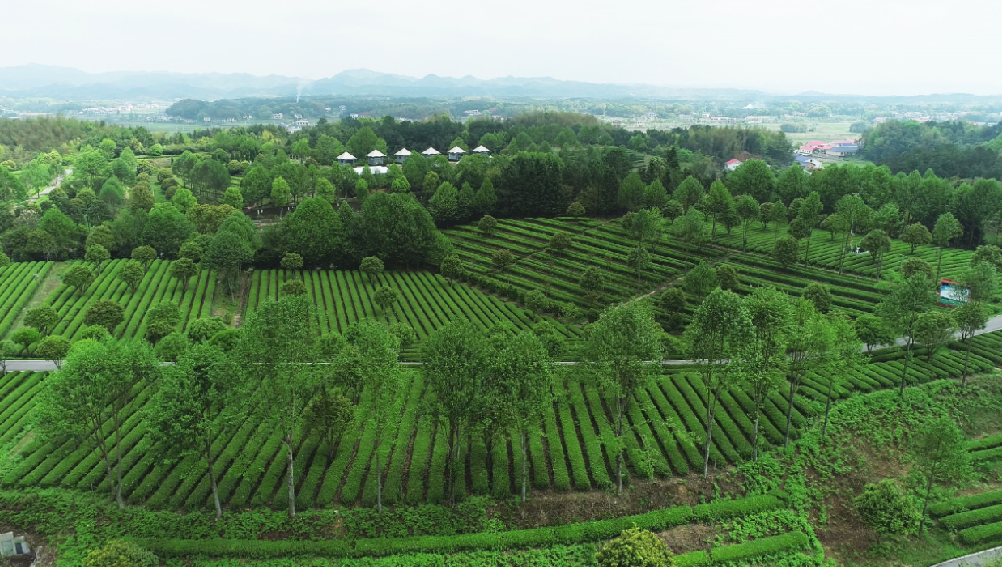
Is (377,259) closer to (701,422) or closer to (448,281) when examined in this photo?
(448,281)

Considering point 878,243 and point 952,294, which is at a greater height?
point 878,243

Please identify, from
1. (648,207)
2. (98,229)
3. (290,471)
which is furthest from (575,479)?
(98,229)

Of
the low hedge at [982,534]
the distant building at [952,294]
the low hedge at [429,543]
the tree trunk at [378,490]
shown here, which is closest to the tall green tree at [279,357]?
the low hedge at [429,543]

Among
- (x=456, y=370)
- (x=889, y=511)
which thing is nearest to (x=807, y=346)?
(x=889, y=511)

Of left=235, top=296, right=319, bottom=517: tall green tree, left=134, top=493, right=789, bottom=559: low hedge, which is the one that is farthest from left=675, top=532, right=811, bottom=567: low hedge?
left=235, top=296, right=319, bottom=517: tall green tree

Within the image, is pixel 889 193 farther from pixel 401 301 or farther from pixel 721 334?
pixel 401 301

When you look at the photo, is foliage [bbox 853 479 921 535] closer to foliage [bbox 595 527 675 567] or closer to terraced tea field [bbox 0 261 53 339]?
foliage [bbox 595 527 675 567]
